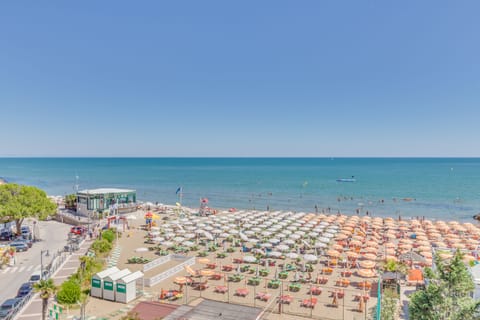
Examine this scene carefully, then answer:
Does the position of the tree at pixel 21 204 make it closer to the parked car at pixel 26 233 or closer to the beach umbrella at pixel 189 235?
the parked car at pixel 26 233

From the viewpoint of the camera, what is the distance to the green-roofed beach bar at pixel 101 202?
4347 centimetres

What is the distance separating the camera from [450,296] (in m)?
8.49

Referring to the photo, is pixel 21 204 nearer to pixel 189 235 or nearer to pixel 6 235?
pixel 6 235

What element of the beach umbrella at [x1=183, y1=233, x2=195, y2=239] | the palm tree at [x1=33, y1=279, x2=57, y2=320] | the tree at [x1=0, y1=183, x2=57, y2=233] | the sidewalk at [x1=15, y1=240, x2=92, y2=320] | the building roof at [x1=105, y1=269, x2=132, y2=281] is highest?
the tree at [x1=0, y1=183, x2=57, y2=233]

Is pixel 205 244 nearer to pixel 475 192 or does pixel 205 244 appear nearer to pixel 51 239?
pixel 51 239

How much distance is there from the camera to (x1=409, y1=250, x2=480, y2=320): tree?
8.18m

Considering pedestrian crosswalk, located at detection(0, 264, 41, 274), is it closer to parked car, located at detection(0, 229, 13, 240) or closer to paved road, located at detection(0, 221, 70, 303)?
paved road, located at detection(0, 221, 70, 303)

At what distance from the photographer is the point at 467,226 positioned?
3816cm

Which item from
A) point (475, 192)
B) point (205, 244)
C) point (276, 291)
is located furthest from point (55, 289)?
A: point (475, 192)

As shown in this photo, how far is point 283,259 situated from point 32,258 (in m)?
21.6

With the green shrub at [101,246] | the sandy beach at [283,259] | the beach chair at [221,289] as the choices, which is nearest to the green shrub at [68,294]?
the sandy beach at [283,259]

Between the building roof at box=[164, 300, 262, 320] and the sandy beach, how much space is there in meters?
1.55

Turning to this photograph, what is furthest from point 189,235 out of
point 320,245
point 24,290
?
point 24,290

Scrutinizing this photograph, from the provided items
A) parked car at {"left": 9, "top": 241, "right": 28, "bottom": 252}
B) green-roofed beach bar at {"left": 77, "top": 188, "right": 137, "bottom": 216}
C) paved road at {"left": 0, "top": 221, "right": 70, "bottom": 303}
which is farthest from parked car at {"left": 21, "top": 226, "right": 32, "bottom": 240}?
green-roofed beach bar at {"left": 77, "top": 188, "right": 137, "bottom": 216}
